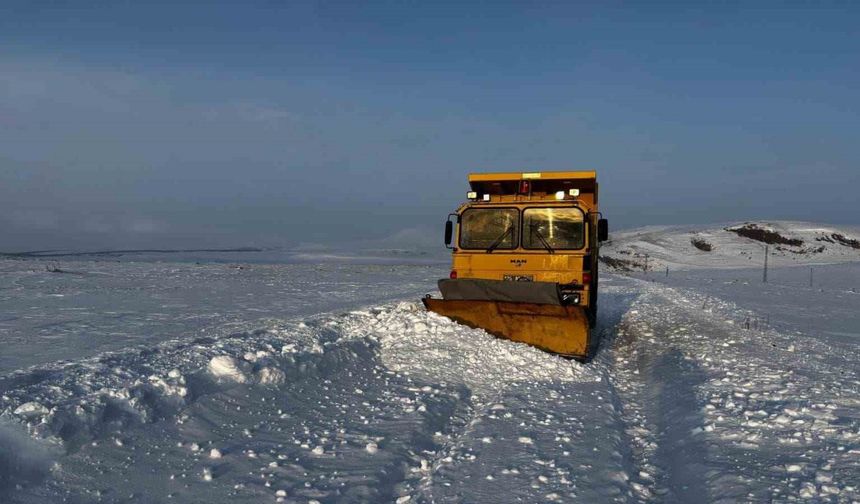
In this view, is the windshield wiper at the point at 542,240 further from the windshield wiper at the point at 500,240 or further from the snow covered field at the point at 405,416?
the snow covered field at the point at 405,416

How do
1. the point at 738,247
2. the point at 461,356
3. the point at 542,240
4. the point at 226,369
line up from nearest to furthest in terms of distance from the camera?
the point at 226,369 < the point at 461,356 < the point at 542,240 < the point at 738,247

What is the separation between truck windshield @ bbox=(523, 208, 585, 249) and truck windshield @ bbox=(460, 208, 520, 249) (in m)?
0.22

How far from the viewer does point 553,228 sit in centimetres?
996

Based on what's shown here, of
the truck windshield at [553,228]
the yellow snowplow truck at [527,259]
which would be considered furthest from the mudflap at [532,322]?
the truck windshield at [553,228]

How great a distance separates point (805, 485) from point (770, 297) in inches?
925

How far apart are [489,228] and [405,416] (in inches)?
209

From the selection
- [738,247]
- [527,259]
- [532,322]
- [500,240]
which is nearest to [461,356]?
Answer: [532,322]

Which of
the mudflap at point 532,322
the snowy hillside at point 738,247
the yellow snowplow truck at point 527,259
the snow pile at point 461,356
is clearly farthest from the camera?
the snowy hillside at point 738,247

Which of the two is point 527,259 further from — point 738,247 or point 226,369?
point 738,247

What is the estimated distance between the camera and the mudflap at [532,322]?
27.2 feet

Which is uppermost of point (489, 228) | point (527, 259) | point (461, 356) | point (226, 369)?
point (489, 228)

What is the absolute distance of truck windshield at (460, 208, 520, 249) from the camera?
10109 mm

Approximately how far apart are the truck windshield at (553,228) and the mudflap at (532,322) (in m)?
1.69

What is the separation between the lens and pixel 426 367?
7570mm
